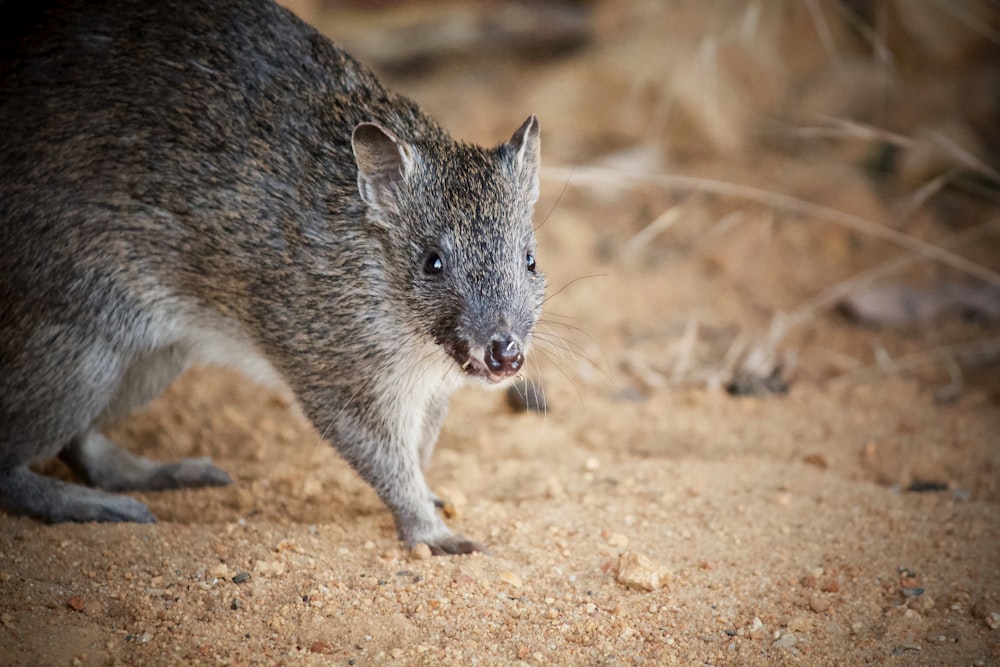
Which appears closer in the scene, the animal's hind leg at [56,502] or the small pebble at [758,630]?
the small pebble at [758,630]

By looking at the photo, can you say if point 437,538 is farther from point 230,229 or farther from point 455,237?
point 230,229

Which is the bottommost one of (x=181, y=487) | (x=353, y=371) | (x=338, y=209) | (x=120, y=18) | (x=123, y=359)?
(x=181, y=487)

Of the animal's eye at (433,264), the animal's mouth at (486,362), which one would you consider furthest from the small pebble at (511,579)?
the animal's eye at (433,264)

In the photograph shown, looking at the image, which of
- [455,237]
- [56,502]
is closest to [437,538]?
[455,237]

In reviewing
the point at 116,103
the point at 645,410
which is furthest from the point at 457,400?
the point at 116,103

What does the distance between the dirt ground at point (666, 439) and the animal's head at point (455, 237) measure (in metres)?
0.99

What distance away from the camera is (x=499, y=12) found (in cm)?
1016

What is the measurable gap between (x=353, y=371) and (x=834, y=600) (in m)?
2.34

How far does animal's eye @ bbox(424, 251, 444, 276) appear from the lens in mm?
4297

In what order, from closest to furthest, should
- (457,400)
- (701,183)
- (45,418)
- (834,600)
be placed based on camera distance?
(834,600) → (45,418) → (701,183) → (457,400)

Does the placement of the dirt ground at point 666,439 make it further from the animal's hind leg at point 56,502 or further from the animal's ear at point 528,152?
the animal's ear at point 528,152

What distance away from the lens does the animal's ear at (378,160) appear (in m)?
4.26

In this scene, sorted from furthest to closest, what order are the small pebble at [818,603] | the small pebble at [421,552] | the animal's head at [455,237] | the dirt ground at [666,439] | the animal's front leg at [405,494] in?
the animal's front leg at [405,494] → the small pebble at [421,552] → the animal's head at [455,237] → the small pebble at [818,603] → the dirt ground at [666,439]

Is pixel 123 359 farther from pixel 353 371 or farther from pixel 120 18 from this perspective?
pixel 120 18
